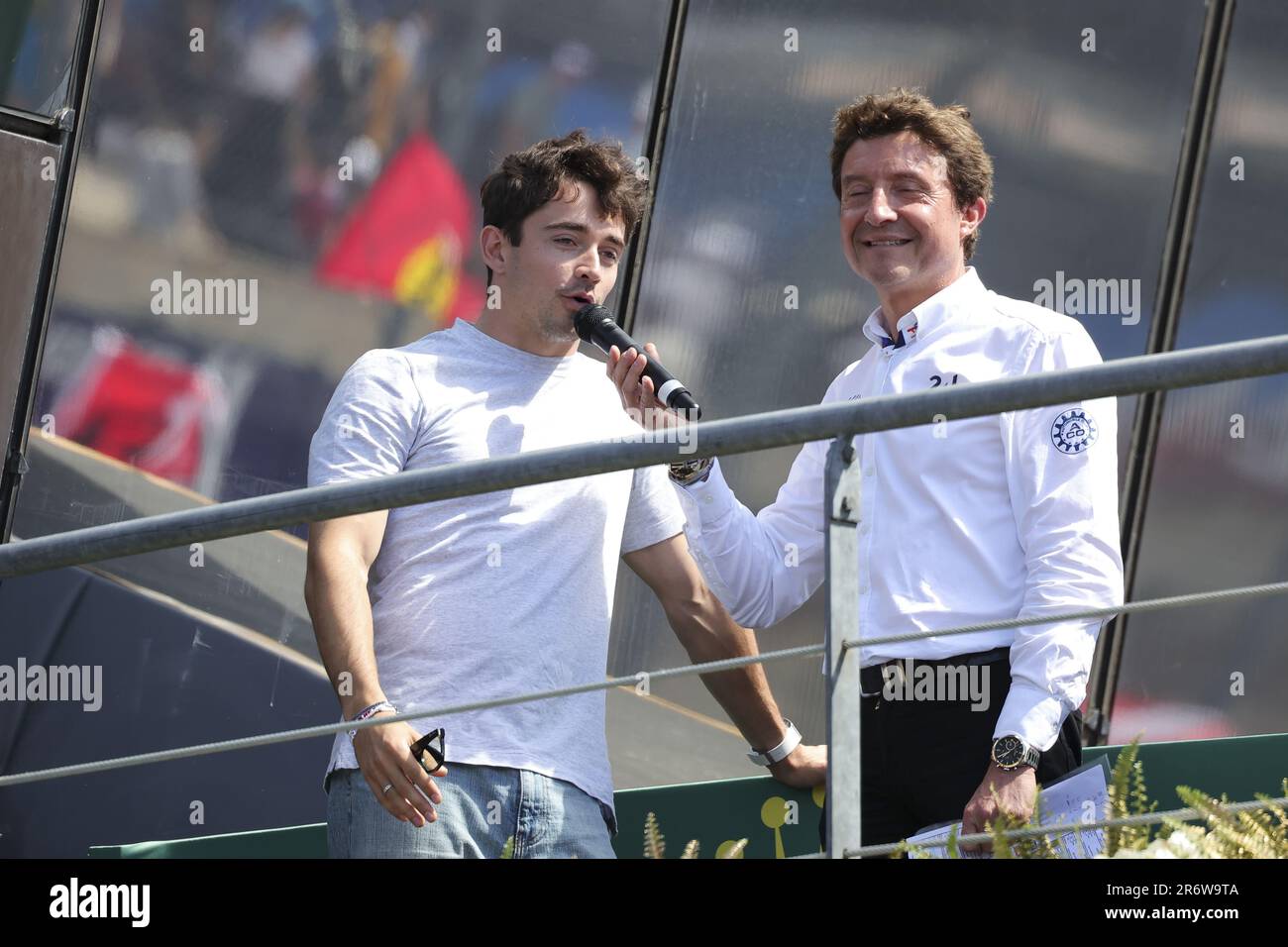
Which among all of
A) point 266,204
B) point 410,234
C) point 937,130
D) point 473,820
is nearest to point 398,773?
point 473,820

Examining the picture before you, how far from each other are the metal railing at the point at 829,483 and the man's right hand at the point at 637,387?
499 mm

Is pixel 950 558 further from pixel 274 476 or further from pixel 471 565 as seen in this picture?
pixel 274 476

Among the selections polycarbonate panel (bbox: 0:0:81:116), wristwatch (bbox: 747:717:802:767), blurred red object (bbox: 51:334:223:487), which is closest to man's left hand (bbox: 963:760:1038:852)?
wristwatch (bbox: 747:717:802:767)

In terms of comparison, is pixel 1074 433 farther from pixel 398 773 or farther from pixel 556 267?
pixel 398 773

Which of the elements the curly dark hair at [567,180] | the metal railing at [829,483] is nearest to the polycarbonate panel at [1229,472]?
the curly dark hair at [567,180]

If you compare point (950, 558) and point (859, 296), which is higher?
point (859, 296)

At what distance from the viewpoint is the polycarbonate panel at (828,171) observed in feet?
14.9

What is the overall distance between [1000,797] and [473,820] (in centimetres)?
75

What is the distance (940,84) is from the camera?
15.1 feet

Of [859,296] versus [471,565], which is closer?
[471,565]

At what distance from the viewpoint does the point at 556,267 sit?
2.79m

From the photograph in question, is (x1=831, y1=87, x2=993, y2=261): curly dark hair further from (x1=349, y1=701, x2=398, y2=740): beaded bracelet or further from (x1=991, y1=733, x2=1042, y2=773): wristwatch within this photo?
(x1=349, y1=701, x2=398, y2=740): beaded bracelet

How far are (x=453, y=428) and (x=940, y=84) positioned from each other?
248 cm
